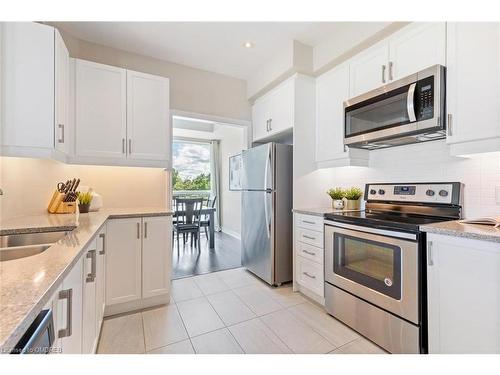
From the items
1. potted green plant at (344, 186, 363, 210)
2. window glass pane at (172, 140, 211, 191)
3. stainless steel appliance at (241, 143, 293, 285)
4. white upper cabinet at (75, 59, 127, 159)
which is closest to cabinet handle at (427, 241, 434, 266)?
potted green plant at (344, 186, 363, 210)

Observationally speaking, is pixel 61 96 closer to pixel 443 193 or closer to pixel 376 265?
pixel 376 265

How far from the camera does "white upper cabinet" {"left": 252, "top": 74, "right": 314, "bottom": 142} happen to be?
8.55 ft

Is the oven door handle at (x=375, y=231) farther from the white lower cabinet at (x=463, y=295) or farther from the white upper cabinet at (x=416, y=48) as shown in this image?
the white upper cabinet at (x=416, y=48)

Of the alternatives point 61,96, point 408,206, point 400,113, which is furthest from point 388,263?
point 61,96

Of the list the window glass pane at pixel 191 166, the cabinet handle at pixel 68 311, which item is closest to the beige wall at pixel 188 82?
the cabinet handle at pixel 68 311

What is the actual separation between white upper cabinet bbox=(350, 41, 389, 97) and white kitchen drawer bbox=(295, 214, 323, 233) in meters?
1.24

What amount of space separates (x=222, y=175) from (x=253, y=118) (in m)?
2.94

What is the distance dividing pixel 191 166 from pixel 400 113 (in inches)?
200

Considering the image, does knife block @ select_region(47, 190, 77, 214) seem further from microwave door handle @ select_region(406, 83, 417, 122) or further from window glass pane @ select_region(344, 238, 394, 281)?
microwave door handle @ select_region(406, 83, 417, 122)

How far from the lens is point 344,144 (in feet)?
7.55

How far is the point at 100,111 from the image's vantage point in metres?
2.30
